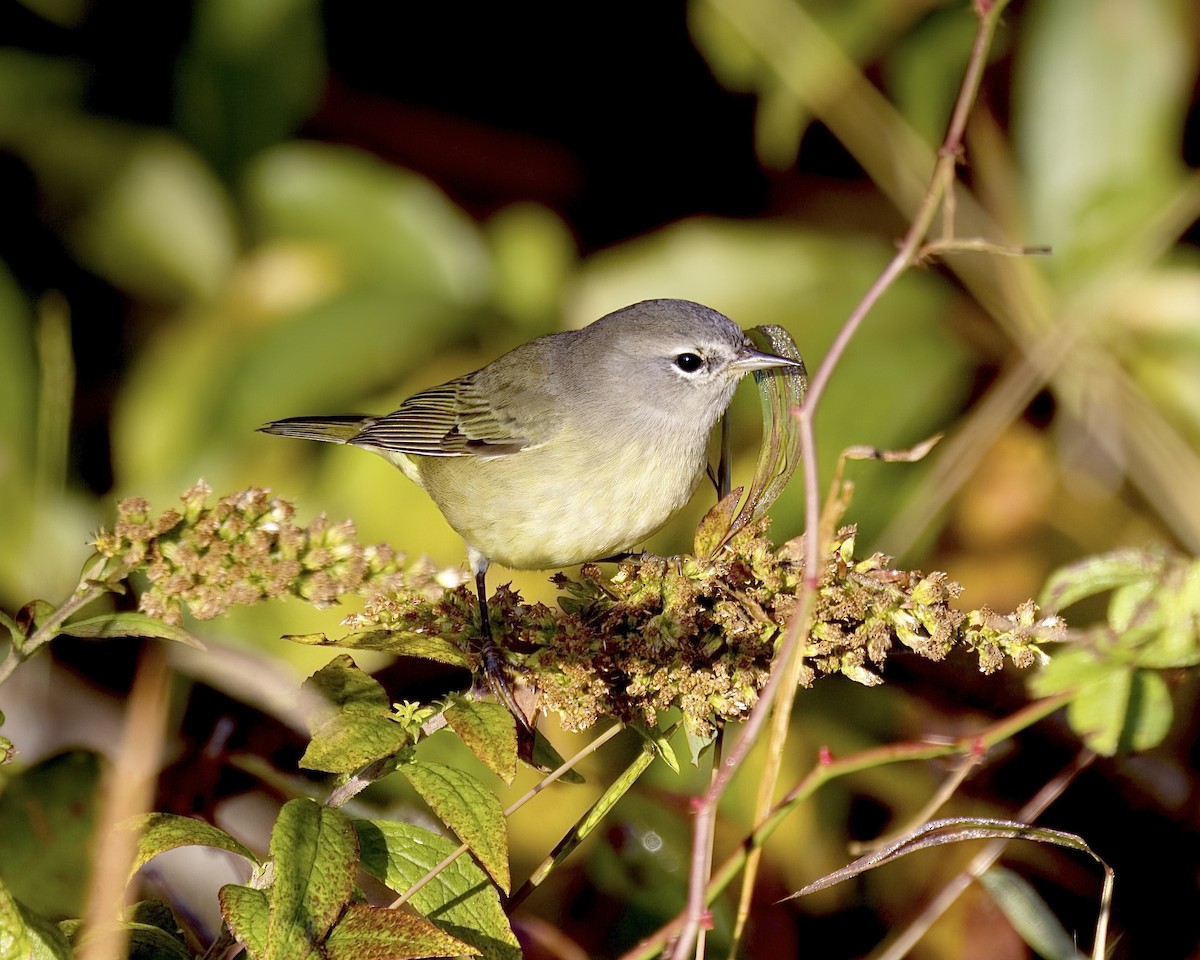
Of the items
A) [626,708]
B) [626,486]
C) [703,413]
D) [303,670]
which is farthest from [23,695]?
[626,708]

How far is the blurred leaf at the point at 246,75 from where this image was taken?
403cm

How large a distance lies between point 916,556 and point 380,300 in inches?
70.5

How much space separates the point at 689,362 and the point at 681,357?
3 cm

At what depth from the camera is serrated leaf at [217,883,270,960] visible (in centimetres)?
131

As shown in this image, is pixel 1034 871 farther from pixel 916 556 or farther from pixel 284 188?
pixel 284 188

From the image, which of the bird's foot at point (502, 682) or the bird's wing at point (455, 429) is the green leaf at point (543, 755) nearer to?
the bird's foot at point (502, 682)

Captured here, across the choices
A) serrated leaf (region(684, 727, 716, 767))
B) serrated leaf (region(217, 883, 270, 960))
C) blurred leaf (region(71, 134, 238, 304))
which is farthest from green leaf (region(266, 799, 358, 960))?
blurred leaf (region(71, 134, 238, 304))

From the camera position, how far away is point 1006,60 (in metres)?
4.44

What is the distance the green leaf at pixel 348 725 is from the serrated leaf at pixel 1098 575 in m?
1.02

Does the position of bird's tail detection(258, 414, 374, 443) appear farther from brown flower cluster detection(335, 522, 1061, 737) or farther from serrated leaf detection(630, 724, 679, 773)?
serrated leaf detection(630, 724, 679, 773)

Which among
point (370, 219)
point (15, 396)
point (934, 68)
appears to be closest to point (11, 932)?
point (15, 396)

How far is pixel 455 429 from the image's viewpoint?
138 inches

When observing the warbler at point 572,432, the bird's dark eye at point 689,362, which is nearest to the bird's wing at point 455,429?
the warbler at point 572,432

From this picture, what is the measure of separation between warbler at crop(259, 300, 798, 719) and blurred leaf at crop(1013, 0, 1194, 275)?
1338 mm
